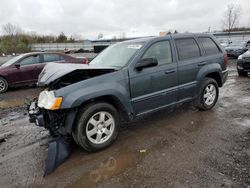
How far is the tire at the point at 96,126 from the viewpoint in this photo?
11.5 ft

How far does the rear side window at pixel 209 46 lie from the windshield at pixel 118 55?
1.91 metres

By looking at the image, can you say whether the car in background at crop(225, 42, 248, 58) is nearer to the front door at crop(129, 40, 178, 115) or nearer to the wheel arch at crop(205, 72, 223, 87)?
the wheel arch at crop(205, 72, 223, 87)

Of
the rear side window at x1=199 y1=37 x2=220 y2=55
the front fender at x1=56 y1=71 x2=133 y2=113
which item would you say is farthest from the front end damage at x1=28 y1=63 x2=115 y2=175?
the rear side window at x1=199 y1=37 x2=220 y2=55

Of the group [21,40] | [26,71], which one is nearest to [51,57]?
[26,71]

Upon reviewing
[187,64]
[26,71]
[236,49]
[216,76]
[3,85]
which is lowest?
[216,76]

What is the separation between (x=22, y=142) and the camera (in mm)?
4234

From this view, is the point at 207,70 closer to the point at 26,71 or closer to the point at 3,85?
the point at 26,71

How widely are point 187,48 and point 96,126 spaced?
275 centimetres

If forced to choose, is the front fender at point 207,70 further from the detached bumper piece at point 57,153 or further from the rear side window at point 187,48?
the detached bumper piece at point 57,153

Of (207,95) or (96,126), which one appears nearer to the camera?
(96,126)

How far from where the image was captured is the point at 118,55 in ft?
15.0

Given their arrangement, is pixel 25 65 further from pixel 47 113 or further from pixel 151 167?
pixel 151 167

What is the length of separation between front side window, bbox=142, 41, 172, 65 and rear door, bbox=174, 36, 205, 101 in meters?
0.26

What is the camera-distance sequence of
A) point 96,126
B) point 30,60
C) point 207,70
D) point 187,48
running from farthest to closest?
point 30,60, point 207,70, point 187,48, point 96,126
